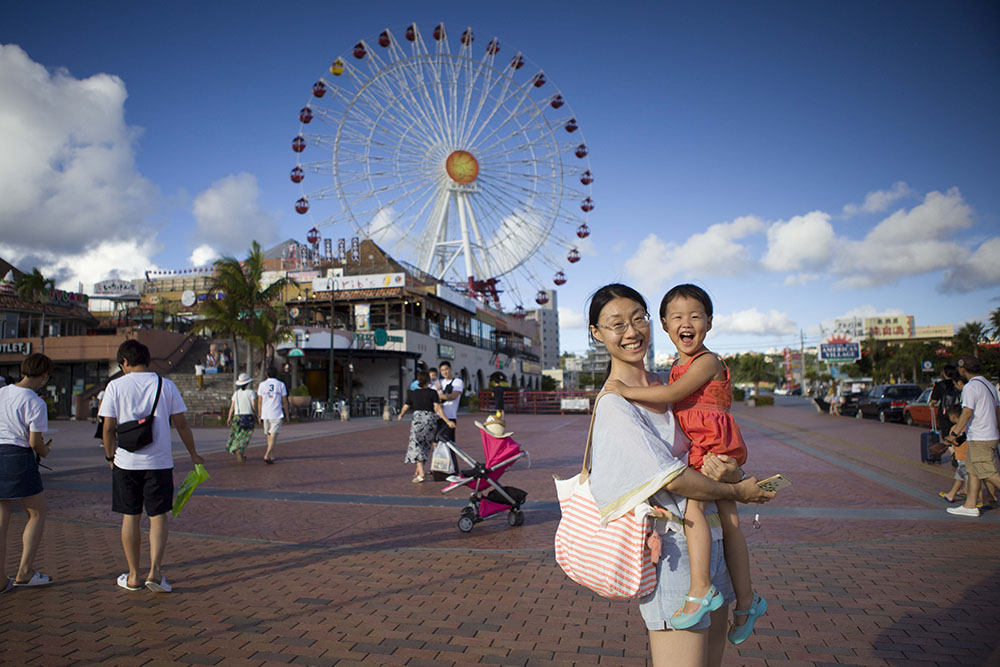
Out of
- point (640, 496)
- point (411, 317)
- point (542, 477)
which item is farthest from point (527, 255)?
point (640, 496)

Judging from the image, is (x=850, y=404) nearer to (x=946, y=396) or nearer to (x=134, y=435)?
(x=946, y=396)

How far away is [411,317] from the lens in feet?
122

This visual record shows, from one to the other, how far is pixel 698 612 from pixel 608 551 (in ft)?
1.06

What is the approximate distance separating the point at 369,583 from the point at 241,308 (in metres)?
27.1

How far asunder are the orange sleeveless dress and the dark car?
2386 cm

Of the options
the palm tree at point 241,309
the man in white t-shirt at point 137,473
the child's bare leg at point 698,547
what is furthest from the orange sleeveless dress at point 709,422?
the palm tree at point 241,309

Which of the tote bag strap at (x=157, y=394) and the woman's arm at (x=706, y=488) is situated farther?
the tote bag strap at (x=157, y=394)

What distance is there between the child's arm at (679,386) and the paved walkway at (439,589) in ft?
6.47

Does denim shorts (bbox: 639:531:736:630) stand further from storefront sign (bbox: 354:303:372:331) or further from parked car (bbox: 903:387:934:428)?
storefront sign (bbox: 354:303:372:331)

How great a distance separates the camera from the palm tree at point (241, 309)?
28531 millimetres

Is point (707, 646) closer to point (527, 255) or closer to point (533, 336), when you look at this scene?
point (527, 255)

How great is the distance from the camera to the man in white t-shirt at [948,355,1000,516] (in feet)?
20.5

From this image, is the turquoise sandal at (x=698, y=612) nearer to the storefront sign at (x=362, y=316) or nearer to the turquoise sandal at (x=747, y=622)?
the turquoise sandal at (x=747, y=622)

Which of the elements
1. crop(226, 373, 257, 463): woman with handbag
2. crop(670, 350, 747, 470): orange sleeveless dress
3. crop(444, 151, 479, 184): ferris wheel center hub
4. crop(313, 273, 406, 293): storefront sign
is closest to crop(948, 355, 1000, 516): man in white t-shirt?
crop(670, 350, 747, 470): orange sleeveless dress
